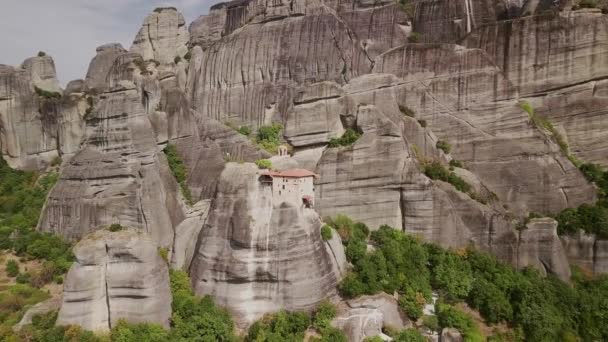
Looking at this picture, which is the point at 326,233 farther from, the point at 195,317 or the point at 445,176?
the point at 445,176

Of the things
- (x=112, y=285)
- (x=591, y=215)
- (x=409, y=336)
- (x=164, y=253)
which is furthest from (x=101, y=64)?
(x=591, y=215)

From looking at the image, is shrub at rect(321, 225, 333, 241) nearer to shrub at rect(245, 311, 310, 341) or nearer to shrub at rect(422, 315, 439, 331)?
shrub at rect(245, 311, 310, 341)

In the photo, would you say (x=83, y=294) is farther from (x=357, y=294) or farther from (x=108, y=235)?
(x=357, y=294)

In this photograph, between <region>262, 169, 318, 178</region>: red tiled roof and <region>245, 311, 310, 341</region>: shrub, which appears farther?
<region>262, 169, 318, 178</region>: red tiled roof

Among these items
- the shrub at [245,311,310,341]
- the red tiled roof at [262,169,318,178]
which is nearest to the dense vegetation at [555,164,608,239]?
the red tiled roof at [262,169,318,178]

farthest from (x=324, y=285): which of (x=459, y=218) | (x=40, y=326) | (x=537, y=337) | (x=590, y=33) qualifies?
(x=590, y=33)

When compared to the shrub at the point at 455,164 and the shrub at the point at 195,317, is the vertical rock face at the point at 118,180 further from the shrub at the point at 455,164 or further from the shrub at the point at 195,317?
the shrub at the point at 455,164
